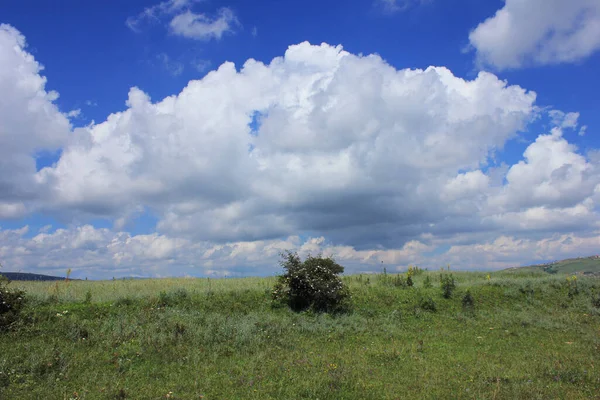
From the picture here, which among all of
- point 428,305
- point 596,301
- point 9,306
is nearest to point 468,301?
point 428,305

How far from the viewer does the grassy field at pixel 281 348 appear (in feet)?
32.7

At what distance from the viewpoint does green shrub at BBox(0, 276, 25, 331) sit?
13773 millimetres

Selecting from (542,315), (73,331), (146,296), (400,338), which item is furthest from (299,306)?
(542,315)

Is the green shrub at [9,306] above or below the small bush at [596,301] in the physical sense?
above

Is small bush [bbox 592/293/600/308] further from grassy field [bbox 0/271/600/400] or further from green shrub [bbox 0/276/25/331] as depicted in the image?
green shrub [bbox 0/276/25/331]

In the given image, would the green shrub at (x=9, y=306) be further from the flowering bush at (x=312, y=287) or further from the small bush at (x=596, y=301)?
the small bush at (x=596, y=301)

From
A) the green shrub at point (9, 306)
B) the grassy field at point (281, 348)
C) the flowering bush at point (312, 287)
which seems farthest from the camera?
the flowering bush at point (312, 287)

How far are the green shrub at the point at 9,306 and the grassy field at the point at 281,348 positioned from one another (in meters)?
0.39

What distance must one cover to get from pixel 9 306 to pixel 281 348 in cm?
968

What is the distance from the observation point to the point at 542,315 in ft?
71.2

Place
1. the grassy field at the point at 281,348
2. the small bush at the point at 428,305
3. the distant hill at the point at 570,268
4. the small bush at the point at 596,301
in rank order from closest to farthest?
1. the grassy field at the point at 281,348
2. the small bush at the point at 428,305
3. the small bush at the point at 596,301
4. the distant hill at the point at 570,268

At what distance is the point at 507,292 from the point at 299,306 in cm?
1387

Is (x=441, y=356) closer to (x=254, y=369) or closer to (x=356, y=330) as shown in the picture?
(x=356, y=330)

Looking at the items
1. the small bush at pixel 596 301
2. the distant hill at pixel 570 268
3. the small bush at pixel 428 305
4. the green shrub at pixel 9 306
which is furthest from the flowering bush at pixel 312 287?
the distant hill at pixel 570 268
